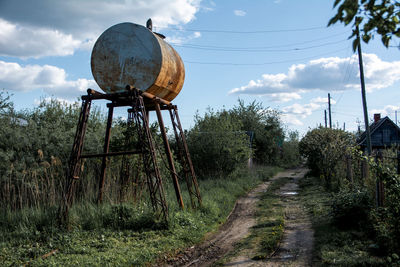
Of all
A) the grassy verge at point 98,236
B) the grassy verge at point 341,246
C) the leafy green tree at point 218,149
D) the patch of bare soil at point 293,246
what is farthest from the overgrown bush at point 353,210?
the leafy green tree at point 218,149

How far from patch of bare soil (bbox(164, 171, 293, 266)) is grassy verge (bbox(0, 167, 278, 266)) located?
26cm

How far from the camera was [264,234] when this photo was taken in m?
8.29

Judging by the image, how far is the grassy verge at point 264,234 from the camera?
22.4ft

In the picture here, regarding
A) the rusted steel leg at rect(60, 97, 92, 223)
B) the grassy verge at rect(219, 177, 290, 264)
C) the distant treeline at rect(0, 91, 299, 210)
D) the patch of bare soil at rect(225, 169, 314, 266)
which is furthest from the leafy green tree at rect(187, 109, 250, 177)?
the rusted steel leg at rect(60, 97, 92, 223)

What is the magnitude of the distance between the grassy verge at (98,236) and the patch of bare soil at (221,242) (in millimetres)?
256

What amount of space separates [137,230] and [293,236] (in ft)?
12.1

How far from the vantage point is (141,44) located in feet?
30.1

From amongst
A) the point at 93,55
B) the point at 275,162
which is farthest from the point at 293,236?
the point at 275,162

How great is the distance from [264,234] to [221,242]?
Answer: 3.67 feet

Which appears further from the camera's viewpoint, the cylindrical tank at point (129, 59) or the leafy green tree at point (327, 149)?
the leafy green tree at point (327, 149)

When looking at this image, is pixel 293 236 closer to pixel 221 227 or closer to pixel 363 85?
pixel 221 227

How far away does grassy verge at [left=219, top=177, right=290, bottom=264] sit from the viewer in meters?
6.83

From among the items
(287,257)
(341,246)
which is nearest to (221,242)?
(287,257)

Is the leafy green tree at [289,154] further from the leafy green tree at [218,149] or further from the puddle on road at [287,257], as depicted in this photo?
the puddle on road at [287,257]
